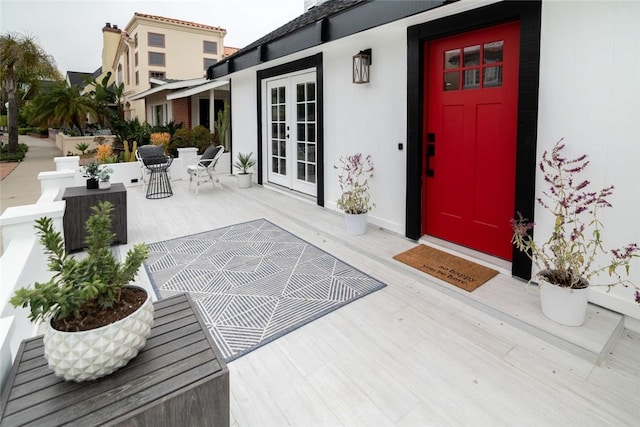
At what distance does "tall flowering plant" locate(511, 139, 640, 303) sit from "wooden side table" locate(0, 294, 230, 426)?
2466 millimetres

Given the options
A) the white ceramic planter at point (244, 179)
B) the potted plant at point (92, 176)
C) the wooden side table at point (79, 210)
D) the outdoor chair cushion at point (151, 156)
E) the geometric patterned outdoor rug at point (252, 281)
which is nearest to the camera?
the geometric patterned outdoor rug at point (252, 281)

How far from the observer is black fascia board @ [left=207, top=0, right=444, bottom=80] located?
3553mm

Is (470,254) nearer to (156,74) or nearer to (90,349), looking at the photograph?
(90,349)

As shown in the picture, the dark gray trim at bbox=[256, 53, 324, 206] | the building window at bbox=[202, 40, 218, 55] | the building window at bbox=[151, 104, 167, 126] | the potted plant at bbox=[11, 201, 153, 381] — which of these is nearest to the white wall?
the potted plant at bbox=[11, 201, 153, 381]

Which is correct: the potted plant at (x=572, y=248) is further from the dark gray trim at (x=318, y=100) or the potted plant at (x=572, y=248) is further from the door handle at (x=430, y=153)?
the dark gray trim at (x=318, y=100)

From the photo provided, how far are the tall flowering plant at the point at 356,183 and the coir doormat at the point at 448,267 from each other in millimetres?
981

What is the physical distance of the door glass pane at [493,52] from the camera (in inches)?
134

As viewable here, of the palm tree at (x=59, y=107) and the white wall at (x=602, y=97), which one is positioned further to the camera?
the palm tree at (x=59, y=107)


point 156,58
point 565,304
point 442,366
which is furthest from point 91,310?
point 156,58

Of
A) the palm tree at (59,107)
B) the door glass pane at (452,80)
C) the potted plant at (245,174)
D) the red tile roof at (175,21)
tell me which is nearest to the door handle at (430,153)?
the door glass pane at (452,80)

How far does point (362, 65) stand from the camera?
188 inches

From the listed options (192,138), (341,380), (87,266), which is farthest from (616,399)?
(192,138)

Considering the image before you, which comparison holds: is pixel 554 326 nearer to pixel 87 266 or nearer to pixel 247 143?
→ pixel 87 266

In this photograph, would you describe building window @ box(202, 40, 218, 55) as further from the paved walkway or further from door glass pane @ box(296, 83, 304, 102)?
door glass pane @ box(296, 83, 304, 102)
